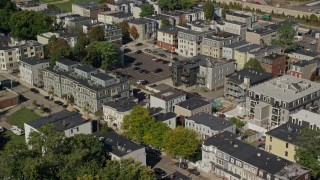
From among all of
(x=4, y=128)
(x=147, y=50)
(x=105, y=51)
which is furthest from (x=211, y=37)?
(x=4, y=128)

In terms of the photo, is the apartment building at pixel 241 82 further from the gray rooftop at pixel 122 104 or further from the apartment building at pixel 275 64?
the gray rooftop at pixel 122 104

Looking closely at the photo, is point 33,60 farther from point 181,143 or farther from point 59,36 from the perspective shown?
point 181,143

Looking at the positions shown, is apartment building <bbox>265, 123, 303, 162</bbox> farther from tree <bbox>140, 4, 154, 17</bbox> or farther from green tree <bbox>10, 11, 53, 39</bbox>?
tree <bbox>140, 4, 154, 17</bbox>

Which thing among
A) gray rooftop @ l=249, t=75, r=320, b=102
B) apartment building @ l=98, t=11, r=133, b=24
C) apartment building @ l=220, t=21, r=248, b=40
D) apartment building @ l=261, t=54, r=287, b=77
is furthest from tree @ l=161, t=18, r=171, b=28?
gray rooftop @ l=249, t=75, r=320, b=102

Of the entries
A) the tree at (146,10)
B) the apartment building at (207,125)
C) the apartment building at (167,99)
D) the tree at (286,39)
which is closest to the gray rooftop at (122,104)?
the apartment building at (167,99)

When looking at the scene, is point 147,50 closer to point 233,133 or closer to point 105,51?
point 105,51

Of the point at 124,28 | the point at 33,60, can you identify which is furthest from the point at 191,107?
the point at 124,28
